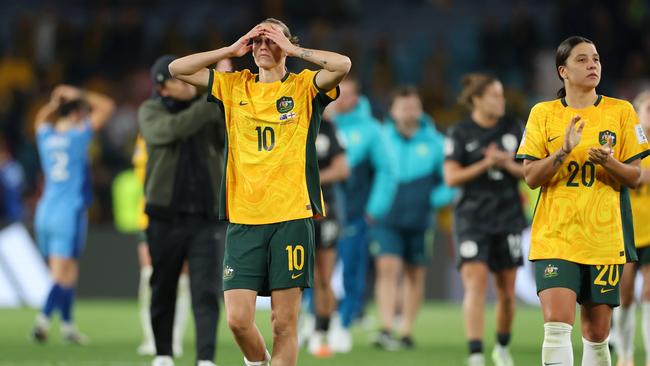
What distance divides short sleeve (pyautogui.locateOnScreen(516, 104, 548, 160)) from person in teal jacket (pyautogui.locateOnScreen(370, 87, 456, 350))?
5.66 metres

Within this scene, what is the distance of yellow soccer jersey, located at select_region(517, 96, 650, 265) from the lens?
7.51 m

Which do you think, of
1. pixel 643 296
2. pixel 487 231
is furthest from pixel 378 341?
pixel 643 296

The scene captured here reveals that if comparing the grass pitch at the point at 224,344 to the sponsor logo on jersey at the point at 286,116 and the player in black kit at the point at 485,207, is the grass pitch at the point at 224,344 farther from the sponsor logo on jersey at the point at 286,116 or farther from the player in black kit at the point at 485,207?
Answer: the sponsor logo on jersey at the point at 286,116

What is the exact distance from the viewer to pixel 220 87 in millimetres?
7742

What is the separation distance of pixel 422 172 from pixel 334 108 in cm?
132

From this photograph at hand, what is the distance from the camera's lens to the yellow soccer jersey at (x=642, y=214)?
397 inches

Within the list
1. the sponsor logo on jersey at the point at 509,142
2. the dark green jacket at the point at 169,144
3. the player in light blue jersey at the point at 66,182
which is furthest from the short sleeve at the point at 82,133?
the sponsor logo on jersey at the point at 509,142

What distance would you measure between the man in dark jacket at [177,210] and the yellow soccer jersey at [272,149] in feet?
5.94

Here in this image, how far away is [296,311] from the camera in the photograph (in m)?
7.62

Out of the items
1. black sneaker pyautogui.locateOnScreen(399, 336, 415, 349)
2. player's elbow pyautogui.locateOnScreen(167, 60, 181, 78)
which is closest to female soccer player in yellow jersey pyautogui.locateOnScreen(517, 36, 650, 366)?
player's elbow pyautogui.locateOnScreen(167, 60, 181, 78)

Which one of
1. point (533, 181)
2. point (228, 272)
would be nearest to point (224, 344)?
point (228, 272)

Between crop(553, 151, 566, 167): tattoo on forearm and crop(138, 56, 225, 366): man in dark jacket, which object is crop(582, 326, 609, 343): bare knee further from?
crop(138, 56, 225, 366): man in dark jacket

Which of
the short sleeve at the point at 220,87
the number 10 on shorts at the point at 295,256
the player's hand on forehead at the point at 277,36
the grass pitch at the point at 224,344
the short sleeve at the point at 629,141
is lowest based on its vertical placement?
the grass pitch at the point at 224,344

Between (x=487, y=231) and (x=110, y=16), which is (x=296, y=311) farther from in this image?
(x=110, y=16)
